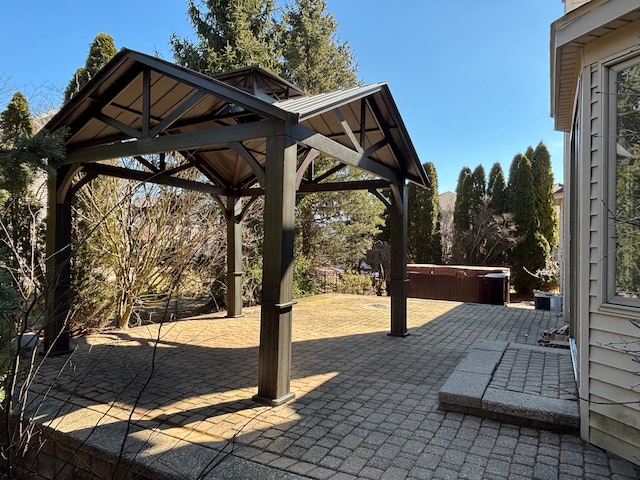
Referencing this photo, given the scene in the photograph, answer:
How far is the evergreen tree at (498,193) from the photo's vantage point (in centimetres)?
1939

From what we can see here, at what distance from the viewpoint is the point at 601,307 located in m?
2.99

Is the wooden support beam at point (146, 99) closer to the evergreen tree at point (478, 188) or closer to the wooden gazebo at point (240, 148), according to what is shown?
the wooden gazebo at point (240, 148)

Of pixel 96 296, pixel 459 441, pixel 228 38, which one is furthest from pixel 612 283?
pixel 228 38

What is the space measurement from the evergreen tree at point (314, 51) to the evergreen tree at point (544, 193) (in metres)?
9.64

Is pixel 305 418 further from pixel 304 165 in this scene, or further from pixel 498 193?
pixel 498 193

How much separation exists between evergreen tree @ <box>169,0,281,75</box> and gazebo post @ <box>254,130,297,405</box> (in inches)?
384

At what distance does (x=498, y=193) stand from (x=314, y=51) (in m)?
10.9

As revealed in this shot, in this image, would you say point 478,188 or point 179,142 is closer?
point 179,142

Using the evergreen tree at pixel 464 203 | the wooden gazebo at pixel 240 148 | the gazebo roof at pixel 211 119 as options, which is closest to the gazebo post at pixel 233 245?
the wooden gazebo at pixel 240 148

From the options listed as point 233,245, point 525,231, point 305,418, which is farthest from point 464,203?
point 305,418

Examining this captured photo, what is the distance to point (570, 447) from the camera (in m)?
3.06

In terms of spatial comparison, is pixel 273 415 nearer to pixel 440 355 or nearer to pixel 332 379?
pixel 332 379

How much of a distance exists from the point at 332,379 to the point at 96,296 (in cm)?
478

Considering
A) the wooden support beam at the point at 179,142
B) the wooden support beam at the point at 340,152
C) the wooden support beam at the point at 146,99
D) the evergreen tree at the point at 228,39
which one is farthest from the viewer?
the evergreen tree at the point at 228,39
